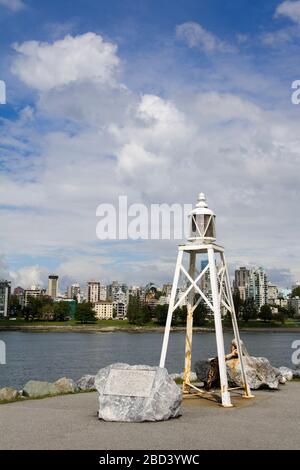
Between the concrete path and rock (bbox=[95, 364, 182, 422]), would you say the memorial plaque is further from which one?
the concrete path

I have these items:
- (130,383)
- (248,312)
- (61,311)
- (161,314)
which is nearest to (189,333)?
(130,383)

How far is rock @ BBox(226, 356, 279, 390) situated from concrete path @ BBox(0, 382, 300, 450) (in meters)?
2.56

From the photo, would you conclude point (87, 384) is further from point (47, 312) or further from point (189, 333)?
point (47, 312)

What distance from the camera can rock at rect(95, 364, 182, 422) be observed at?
12797mm

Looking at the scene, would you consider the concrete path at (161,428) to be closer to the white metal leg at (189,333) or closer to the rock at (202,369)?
the white metal leg at (189,333)

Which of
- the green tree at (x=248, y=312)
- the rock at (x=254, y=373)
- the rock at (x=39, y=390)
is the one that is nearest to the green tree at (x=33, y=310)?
the green tree at (x=248, y=312)

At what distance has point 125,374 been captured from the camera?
13711mm

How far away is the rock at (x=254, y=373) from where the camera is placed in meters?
18.8

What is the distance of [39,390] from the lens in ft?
63.0

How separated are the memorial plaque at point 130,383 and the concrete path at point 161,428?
851mm

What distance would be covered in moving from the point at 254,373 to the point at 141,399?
289 inches

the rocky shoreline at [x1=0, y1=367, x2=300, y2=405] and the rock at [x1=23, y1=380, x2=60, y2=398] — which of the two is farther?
the rock at [x1=23, y1=380, x2=60, y2=398]

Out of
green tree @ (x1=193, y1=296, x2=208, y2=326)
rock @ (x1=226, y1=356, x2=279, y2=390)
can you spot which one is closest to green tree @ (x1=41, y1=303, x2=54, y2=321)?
green tree @ (x1=193, y1=296, x2=208, y2=326)
